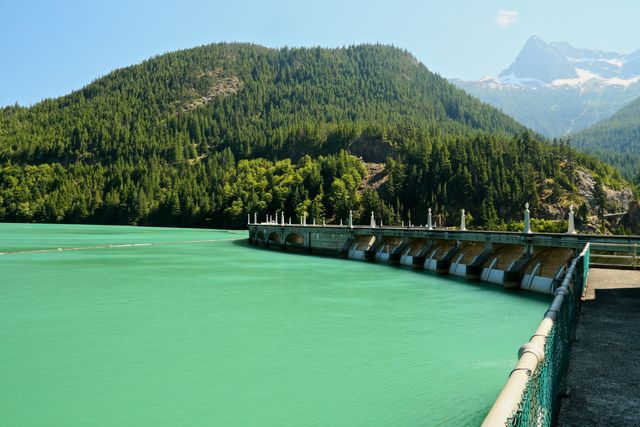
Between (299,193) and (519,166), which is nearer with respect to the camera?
(519,166)

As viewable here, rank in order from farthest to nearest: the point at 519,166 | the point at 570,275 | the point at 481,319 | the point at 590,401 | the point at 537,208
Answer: the point at 519,166 < the point at 537,208 < the point at 481,319 < the point at 570,275 < the point at 590,401

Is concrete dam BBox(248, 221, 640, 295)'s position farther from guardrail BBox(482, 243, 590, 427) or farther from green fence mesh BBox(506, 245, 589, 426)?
guardrail BBox(482, 243, 590, 427)

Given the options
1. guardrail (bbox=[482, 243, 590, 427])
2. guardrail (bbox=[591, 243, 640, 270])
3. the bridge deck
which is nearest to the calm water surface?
the bridge deck

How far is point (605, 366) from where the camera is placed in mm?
10641

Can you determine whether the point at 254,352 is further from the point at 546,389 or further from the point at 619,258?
the point at 619,258

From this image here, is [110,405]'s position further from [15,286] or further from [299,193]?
[299,193]

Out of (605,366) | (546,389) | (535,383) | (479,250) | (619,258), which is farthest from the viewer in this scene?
(479,250)

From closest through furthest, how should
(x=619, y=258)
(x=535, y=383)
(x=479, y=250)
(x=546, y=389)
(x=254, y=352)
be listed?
(x=535, y=383) → (x=546, y=389) → (x=254, y=352) → (x=619, y=258) → (x=479, y=250)

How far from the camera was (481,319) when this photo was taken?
2638cm

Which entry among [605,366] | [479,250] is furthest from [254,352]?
[479,250]

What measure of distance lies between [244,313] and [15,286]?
1917cm

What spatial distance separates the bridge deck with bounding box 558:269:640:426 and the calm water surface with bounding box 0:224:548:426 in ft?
10.9

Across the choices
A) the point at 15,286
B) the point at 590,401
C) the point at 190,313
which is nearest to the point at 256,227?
the point at 15,286

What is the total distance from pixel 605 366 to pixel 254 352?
12431mm
